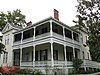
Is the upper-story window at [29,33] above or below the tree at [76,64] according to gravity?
above

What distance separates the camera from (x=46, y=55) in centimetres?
2083

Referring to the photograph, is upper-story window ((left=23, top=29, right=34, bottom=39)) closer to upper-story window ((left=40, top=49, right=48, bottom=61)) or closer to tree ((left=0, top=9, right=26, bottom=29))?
upper-story window ((left=40, top=49, right=48, bottom=61))

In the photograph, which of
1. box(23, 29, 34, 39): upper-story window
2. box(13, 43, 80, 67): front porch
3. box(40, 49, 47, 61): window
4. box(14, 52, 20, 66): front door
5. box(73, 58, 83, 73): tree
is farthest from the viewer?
box(14, 52, 20, 66): front door

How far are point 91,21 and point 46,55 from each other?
9.03 m

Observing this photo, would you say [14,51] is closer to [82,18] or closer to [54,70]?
[54,70]

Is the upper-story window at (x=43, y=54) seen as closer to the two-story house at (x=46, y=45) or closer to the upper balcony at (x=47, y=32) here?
the two-story house at (x=46, y=45)

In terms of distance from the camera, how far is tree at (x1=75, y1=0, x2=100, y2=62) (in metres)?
19.4

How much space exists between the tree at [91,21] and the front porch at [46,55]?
343 centimetres

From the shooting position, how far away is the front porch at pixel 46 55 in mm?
17150

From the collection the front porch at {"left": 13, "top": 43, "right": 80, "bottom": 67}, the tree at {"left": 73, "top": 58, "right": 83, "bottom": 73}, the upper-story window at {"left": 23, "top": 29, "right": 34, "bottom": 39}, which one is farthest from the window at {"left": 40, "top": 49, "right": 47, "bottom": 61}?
the tree at {"left": 73, "top": 58, "right": 83, "bottom": 73}

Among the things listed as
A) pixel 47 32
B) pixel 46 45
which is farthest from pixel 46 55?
pixel 47 32

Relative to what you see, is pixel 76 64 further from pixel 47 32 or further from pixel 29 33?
pixel 29 33

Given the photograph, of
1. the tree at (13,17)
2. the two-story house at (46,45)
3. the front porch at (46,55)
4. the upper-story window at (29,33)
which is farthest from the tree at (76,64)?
the tree at (13,17)

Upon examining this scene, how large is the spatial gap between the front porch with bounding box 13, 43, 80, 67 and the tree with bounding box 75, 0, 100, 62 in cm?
343
